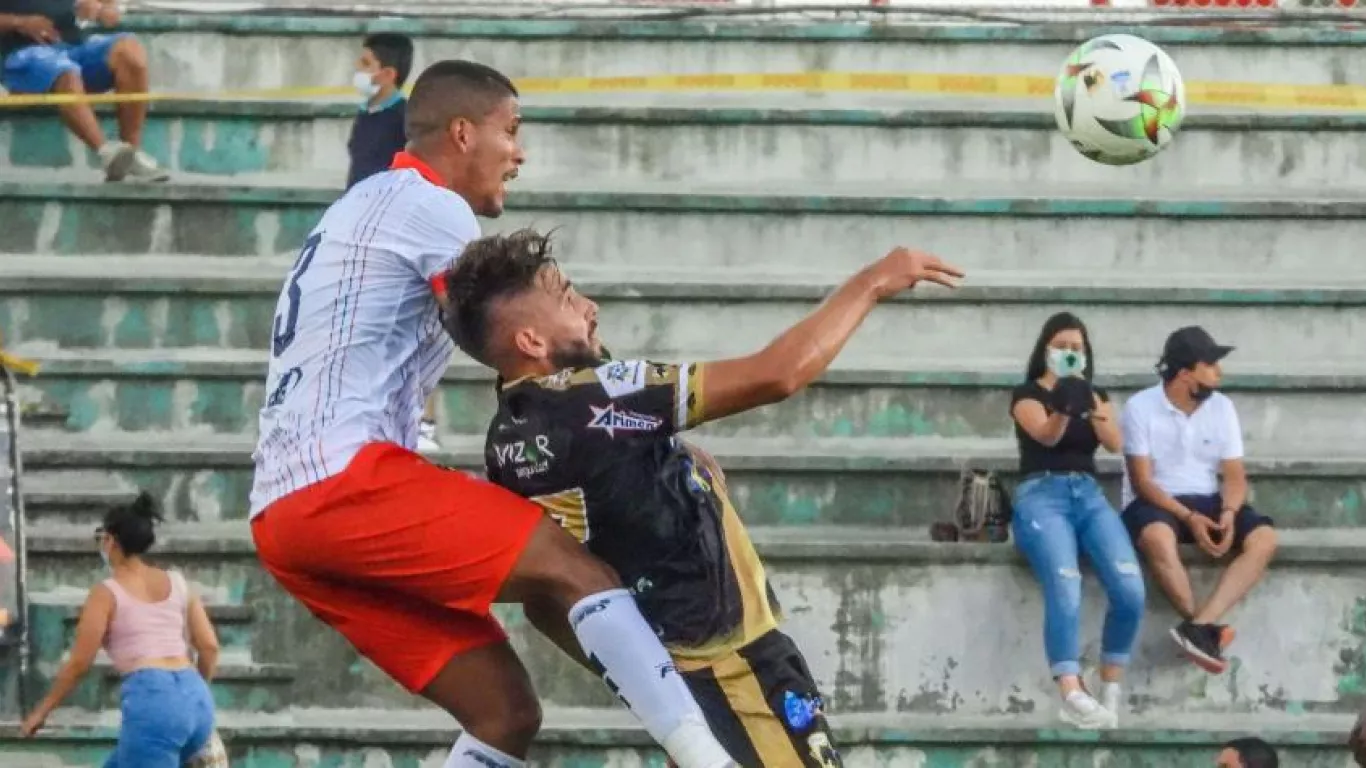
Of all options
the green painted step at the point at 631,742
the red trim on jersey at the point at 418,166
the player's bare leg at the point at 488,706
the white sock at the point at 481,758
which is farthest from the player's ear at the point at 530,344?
the green painted step at the point at 631,742

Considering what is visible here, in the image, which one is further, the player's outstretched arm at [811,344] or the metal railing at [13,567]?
the metal railing at [13,567]

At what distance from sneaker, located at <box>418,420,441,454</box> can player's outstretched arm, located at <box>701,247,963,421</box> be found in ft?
18.9

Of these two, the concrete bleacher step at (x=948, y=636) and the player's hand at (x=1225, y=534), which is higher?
the player's hand at (x=1225, y=534)

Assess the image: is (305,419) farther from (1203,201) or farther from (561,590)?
(1203,201)

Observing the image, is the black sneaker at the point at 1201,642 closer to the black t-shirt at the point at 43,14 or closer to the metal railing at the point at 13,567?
the metal railing at the point at 13,567

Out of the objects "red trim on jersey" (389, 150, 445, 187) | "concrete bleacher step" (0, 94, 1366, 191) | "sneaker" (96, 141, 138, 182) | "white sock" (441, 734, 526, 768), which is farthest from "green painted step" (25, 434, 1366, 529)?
"white sock" (441, 734, 526, 768)

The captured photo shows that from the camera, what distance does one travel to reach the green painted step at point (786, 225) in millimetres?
14461

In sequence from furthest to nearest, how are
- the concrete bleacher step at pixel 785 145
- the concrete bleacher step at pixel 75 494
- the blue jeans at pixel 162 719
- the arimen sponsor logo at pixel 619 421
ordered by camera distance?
the concrete bleacher step at pixel 785 145, the concrete bleacher step at pixel 75 494, the blue jeans at pixel 162 719, the arimen sponsor logo at pixel 619 421

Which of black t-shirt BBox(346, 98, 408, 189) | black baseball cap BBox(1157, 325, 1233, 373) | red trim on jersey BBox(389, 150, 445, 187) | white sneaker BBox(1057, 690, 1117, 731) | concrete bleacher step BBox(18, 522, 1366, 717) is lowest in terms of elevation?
white sneaker BBox(1057, 690, 1117, 731)

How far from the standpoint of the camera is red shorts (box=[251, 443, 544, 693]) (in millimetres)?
7262

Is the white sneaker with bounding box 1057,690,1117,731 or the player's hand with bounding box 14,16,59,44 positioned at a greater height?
the player's hand with bounding box 14,16,59,44

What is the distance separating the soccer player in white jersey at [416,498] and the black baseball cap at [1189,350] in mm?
5748

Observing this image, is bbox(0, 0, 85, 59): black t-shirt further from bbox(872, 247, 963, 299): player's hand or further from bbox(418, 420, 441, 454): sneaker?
bbox(872, 247, 963, 299): player's hand

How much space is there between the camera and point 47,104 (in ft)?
48.2
